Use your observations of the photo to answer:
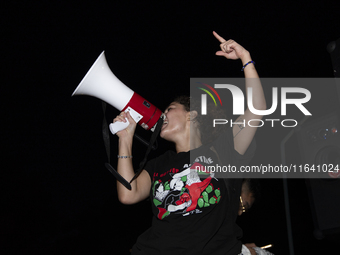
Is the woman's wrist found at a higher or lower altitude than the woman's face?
higher

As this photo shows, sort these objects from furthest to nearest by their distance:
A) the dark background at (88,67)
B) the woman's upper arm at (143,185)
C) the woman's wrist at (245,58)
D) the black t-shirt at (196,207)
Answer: the dark background at (88,67) < the woman's upper arm at (143,185) < the woman's wrist at (245,58) < the black t-shirt at (196,207)

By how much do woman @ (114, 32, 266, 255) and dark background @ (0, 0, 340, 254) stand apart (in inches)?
48.7

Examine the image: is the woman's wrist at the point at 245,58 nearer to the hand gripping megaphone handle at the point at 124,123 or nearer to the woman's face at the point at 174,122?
the woman's face at the point at 174,122

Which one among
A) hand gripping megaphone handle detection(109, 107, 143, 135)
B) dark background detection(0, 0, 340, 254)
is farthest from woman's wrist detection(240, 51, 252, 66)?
dark background detection(0, 0, 340, 254)

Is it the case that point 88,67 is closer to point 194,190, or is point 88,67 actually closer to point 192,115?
point 192,115

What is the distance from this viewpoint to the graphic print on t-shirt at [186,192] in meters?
1.04

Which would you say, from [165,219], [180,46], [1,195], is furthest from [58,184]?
[165,219]

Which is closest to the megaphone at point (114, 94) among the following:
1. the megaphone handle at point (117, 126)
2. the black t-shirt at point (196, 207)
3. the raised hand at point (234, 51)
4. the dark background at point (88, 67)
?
the megaphone handle at point (117, 126)

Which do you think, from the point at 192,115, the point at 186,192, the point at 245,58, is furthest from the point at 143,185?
the point at 245,58

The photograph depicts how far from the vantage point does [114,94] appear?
1321mm

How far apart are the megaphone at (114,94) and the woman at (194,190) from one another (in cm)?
5

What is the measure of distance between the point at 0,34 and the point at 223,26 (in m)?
1.85

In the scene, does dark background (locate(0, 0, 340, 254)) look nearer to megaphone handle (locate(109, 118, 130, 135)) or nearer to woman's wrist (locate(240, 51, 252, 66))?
woman's wrist (locate(240, 51, 252, 66))

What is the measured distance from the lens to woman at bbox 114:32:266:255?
0.99m
